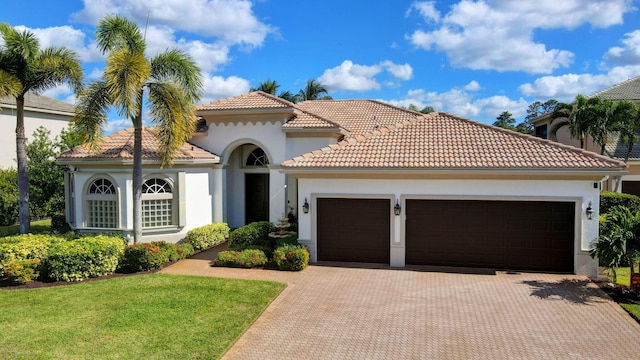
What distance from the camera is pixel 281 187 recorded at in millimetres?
18672

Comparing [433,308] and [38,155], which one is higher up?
[38,155]

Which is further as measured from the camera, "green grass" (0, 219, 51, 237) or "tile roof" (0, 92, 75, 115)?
"tile roof" (0, 92, 75, 115)

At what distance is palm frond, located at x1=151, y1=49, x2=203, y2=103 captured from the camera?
15.4 m

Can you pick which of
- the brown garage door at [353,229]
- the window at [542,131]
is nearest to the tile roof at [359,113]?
the brown garage door at [353,229]

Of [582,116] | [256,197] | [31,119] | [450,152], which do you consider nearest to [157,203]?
[256,197]

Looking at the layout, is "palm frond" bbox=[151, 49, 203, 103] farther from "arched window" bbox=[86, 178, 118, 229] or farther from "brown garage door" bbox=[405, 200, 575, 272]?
"brown garage door" bbox=[405, 200, 575, 272]

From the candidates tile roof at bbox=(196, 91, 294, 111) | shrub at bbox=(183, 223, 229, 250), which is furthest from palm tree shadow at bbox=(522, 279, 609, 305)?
shrub at bbox=(183, 223, 229, 250)

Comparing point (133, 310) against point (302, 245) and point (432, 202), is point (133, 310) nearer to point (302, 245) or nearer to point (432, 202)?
point (302, 245)

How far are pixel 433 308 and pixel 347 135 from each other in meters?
11.5

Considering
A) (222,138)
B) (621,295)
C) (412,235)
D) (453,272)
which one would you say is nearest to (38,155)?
(222,138)

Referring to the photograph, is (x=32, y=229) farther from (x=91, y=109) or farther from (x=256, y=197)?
(x=256, y=197)

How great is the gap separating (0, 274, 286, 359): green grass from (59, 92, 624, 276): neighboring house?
13.7ft

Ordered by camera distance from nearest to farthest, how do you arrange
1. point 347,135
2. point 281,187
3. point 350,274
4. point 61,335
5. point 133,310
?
point 61,335
point 133,310
point 350,274
point 281,187
point 347,135

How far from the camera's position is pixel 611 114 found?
23391 millimetres
